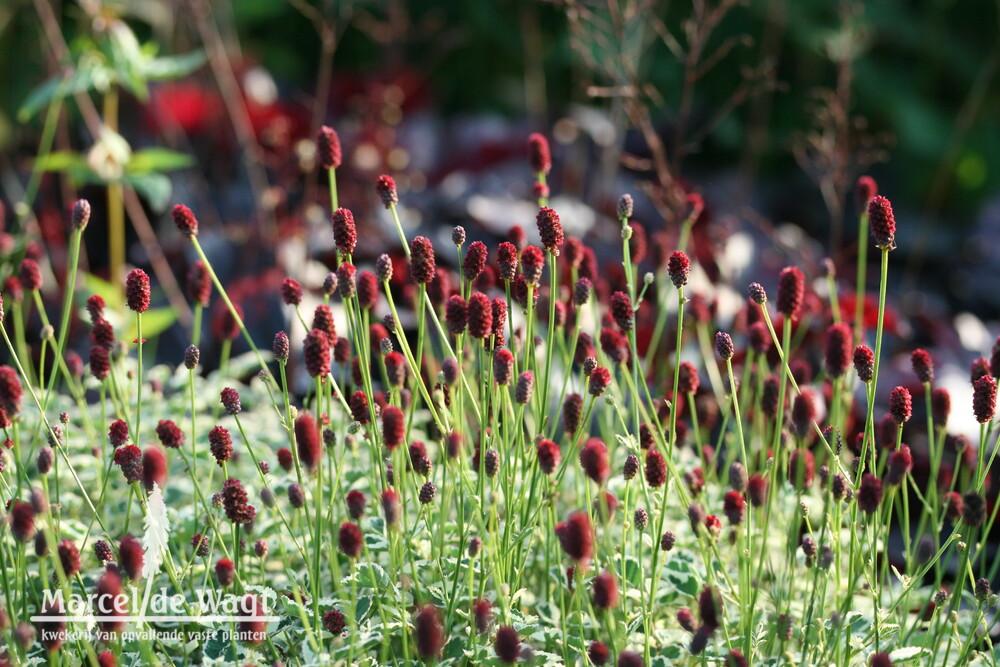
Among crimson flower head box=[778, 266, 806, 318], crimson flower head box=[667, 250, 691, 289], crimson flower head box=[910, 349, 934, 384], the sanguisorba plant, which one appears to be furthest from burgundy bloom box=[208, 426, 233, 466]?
crimson flower head box=[910, 349, 934, 384]

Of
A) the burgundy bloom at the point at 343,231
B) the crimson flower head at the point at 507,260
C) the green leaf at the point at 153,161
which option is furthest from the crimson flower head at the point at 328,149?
the green leaf at the point at 153,161

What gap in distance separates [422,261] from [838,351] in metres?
0.51

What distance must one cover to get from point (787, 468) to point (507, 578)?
1.96 feet

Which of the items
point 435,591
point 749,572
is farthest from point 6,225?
point 749,572

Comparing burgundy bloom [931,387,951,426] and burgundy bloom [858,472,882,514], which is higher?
burgundy bloom [931,387,951,426]

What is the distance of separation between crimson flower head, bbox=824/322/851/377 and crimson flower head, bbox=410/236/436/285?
49cm

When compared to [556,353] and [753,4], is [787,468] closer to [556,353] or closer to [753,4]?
[556,353]

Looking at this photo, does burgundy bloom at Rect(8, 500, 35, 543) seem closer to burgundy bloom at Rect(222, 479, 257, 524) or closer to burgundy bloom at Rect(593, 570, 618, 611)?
burgundy bloom at Rect(222, 479, 257, 524)

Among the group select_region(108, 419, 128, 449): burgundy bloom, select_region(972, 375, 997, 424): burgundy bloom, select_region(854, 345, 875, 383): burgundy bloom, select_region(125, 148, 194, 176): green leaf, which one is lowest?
select_region(108, 419, 128, 449): burgundy bloom

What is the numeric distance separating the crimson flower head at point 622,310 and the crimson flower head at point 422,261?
0.24 metres

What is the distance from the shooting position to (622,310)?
1.28 meters

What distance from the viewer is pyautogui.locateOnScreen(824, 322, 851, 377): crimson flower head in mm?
1116

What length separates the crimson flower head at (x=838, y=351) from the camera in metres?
1.12

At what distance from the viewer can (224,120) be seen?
4289 millimetres
